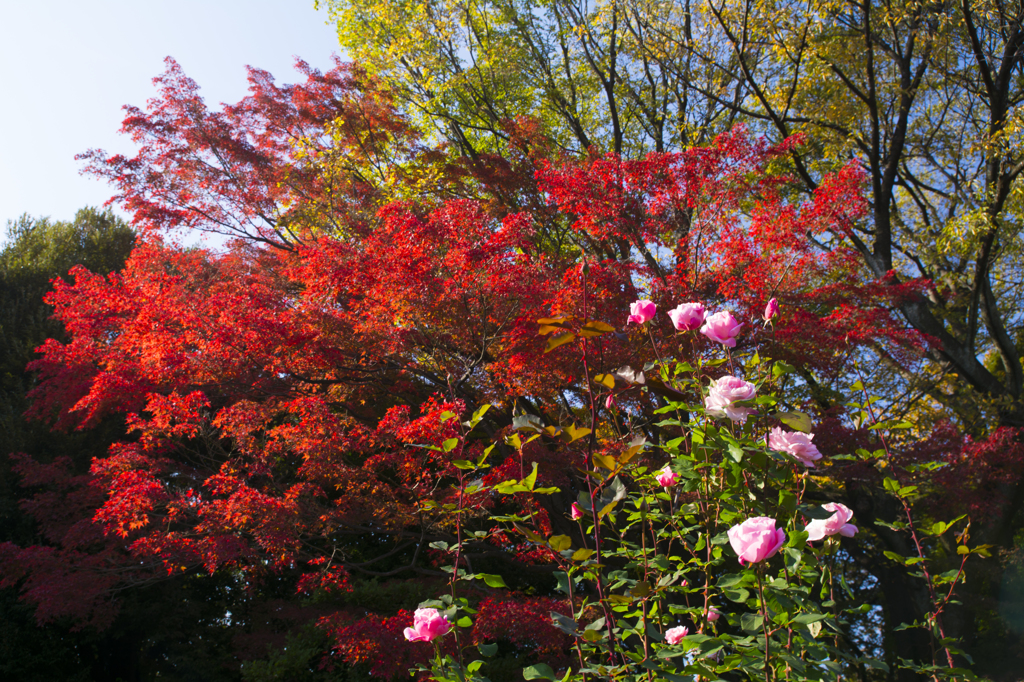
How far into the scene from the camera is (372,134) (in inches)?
304

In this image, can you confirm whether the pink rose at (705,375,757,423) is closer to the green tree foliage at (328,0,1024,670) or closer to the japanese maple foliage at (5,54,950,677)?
the japanese maple foliage at (5,54,950,677)

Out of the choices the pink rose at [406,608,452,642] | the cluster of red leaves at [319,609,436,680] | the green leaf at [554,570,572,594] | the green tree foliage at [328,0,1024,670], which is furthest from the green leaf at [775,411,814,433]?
the green tree foliage at [328,0,1024,670]

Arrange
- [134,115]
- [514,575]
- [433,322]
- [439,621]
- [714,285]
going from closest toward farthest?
1. [439,621]
2. [433,322]
3. [714,285]
4. [134,115]
5. [514,575]

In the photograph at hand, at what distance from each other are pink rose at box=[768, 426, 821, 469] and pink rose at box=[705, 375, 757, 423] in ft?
0.32

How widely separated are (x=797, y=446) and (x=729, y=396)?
0.19m

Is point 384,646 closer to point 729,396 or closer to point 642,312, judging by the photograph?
point 642,312

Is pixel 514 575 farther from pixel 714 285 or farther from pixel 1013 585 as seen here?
pixel 1013 585

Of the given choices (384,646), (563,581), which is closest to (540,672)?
(563,581)

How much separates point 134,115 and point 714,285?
24.1ft

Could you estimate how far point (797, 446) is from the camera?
123 cm

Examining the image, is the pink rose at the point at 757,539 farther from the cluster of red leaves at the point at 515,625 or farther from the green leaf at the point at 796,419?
the cluster of red leaves at the point at 515,625

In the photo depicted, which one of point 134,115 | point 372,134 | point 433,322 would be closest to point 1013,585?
point 433,322

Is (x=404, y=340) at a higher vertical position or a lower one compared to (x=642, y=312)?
Answer: higher

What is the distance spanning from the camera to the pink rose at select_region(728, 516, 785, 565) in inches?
40.9
